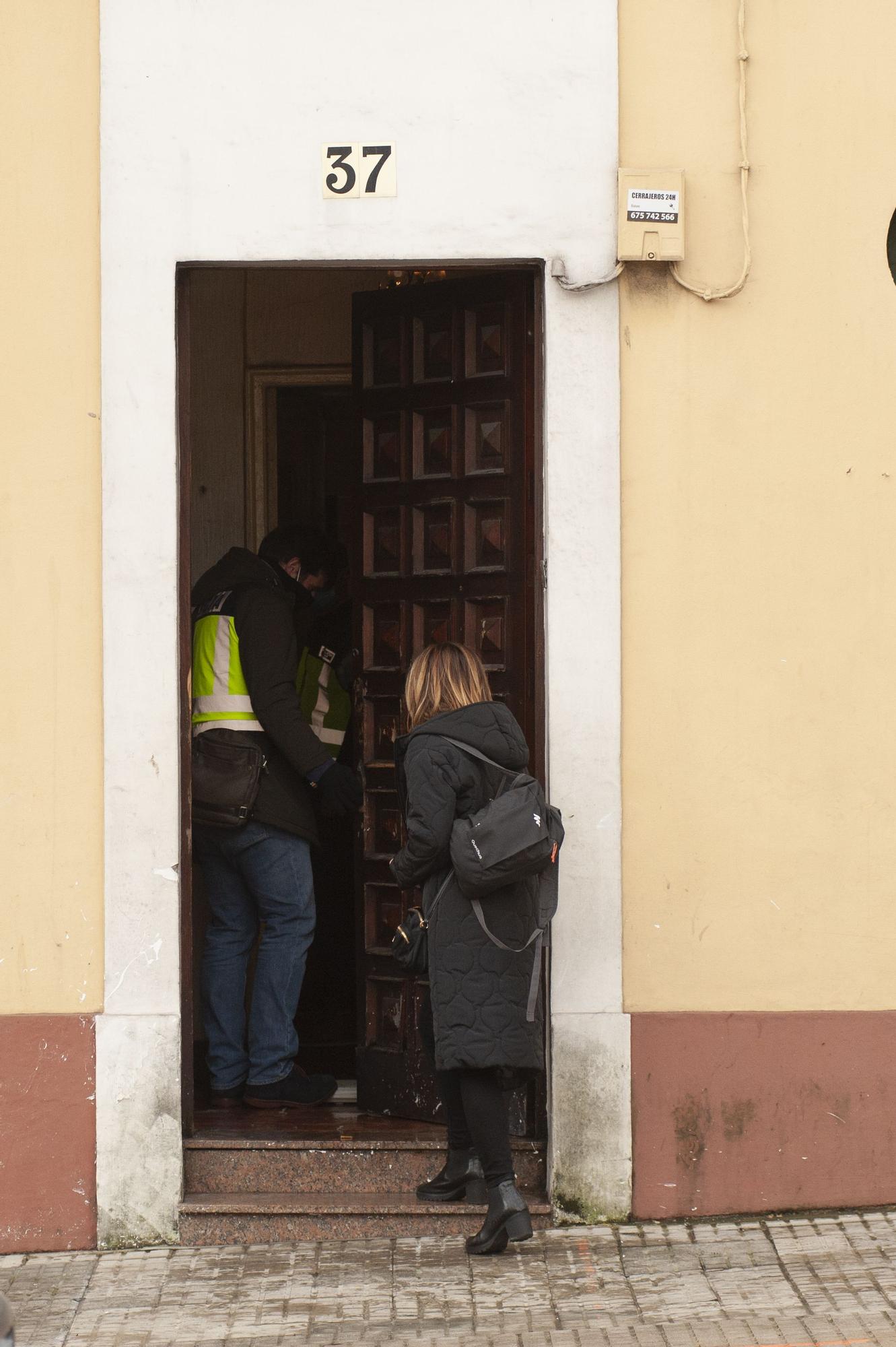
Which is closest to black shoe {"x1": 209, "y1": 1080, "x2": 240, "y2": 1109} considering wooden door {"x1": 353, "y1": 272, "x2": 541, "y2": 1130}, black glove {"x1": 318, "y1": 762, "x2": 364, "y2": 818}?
wooden door {"x1": 353, "y1": 272, "x2": 541, "y2": 1130}

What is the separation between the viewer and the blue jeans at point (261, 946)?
577 cm

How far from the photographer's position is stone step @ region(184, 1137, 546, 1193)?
5.28m

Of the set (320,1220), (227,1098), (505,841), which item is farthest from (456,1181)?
(505,841)

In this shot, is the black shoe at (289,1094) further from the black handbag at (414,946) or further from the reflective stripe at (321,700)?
the reflective stripe at (321,700)

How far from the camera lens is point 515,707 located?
5520 mm

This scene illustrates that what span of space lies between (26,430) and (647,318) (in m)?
2.06

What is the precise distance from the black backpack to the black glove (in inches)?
36.6

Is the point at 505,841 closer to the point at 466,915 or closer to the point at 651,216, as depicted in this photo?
the point at 466,915

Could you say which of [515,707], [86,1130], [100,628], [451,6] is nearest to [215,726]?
[100,628]

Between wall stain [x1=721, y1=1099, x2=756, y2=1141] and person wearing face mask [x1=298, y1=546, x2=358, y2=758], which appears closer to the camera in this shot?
wall stain [x1=721, y1=1099, x2=756, y2=1141]

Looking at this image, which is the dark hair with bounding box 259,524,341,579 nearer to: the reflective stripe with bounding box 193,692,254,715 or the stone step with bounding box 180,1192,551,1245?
the reflective stripe with bounding box 193,692,254,715

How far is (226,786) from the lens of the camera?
5.63 m

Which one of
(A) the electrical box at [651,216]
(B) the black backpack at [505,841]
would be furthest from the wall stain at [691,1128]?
(A) the electrical box at [651,216]

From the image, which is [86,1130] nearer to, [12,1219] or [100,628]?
[12,1219]
